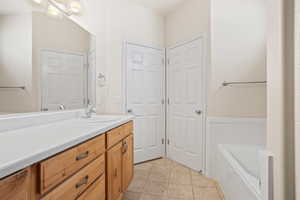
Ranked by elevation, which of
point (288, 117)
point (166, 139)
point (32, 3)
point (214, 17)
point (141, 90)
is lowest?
point (166, 139)

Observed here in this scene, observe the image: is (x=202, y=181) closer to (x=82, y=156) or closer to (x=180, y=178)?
(x=180, y=178)

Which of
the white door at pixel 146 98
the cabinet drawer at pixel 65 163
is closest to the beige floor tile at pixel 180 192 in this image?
the white door at pixel 146 98

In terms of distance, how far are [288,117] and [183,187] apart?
177cm

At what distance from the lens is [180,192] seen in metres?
1.94

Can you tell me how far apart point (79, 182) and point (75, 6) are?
1870mm

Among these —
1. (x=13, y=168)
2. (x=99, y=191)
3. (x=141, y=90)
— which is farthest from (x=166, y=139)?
(x=13, y=168)

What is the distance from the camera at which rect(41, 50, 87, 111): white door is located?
1.49 m

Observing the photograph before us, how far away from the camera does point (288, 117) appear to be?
562 millimetres

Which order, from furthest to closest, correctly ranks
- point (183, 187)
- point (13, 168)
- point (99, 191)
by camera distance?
point (183, 187), point (99, 191), point (13, 168)

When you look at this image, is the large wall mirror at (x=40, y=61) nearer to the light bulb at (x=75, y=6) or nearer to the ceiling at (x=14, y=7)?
the ceiling at (x=14, y=7)

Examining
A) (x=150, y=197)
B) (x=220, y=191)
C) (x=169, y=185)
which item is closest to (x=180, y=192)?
(x=169, y=185)

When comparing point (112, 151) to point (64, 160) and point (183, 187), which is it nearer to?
point (64, 160)

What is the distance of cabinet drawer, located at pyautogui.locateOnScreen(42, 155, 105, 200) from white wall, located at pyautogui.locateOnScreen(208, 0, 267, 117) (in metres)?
1.64

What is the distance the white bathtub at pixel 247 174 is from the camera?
592 mm
